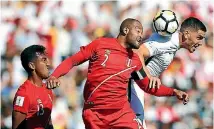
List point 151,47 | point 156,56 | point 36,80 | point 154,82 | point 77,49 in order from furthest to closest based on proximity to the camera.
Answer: point 77,49 < point 156,56 < point 151,47 < point 154,82 < point 36,80

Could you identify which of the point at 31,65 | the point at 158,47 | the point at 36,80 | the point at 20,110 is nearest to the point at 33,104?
the point at 20,110

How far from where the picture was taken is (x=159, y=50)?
22.1 feet

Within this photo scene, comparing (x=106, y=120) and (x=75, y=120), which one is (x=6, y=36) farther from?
(x=106, y=120)

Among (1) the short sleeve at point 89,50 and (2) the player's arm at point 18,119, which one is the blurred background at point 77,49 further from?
(2) the player's arm at point 18,119

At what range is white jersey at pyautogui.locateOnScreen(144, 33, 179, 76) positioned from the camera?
670cm

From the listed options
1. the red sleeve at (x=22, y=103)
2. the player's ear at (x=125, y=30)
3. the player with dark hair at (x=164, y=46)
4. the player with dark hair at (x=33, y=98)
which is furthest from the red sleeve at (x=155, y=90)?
the red sleeve at (x=22, y=103)

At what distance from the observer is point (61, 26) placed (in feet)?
33.4

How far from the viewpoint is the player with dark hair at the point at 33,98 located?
5637 mm

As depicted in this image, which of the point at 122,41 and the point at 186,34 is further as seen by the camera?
the point at 186,34

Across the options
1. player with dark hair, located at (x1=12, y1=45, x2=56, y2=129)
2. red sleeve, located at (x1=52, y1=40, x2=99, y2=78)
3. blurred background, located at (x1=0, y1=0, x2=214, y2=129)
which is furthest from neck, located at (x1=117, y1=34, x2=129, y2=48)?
blurred background, located at (x1=0, y1=0, x2=214, y2=129)

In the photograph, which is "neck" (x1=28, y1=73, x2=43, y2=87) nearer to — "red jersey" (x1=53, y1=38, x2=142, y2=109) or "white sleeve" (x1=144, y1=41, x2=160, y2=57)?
"red jersey" (x1=53, y1=38, x2=142, y2=109)

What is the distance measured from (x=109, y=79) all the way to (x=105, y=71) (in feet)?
0.27

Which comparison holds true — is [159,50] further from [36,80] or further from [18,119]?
[18,119]

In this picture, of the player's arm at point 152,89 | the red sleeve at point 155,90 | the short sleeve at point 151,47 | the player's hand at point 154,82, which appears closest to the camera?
the player's hand at point 154,82
